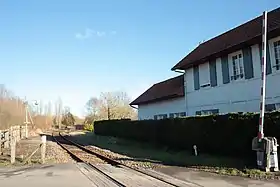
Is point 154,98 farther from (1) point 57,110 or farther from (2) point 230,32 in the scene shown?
(1) point 57,110

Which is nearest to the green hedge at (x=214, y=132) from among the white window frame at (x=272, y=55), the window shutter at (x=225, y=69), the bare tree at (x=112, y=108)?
the window shutter at (x=225, y=69)

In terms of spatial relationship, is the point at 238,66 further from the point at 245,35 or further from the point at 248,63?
the point at 245,35

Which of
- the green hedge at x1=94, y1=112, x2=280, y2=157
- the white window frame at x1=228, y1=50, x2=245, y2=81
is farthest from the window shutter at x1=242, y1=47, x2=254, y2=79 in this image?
the green hedge at x1=94, y1=112, x2=280, y2=157

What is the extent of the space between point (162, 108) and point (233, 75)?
11.6 metres

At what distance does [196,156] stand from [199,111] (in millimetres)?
7620

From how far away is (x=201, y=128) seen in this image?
18188mm

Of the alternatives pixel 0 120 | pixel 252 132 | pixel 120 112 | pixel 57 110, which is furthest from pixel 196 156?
pixel 57 110

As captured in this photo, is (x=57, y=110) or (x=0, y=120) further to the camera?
(x=57, y=110)

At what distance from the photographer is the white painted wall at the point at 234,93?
17938mm

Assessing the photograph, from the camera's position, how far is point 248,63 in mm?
19484

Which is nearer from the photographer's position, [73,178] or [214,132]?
[73,178]

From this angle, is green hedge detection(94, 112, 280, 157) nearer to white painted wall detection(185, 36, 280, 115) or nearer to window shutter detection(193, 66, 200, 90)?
white painted wall detection(185, 36, 280, 115)

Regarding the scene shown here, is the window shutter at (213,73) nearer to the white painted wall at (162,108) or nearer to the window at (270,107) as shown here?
the white painted wall at (162,108)

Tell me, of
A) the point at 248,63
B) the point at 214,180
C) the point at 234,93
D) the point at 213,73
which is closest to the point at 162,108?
the point at 213,73
